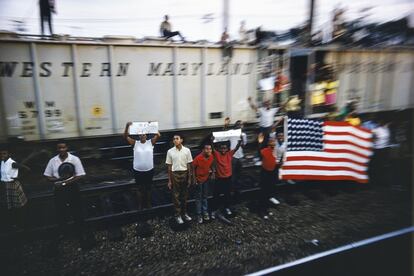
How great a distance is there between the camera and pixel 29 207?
6.31 m

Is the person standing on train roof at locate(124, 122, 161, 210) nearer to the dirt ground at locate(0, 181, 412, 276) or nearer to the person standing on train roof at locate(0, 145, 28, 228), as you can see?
the dirt ground at locate(0, 181, 412, 276)

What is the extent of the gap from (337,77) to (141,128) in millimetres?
7381

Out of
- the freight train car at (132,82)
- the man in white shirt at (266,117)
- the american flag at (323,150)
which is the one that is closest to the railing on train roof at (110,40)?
the freight train car at (132,82)

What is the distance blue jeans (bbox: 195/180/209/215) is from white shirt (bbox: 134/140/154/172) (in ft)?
3.65

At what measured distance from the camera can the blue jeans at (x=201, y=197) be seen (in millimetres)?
6363

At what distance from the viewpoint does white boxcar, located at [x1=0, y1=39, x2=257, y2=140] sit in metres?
6.81

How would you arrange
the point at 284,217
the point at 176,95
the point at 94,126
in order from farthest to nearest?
the point at 176,95, the point at 94,126, the point at 284,217

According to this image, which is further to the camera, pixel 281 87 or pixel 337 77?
pixel 337 77

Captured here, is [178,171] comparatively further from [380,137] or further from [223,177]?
[380,137]

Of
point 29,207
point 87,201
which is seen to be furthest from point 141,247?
point 29,207

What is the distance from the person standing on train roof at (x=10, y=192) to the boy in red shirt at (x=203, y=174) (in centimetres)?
323

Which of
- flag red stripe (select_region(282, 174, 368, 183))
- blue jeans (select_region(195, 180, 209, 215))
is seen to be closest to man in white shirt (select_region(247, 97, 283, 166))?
flag red stripe (select_region(282, 174, 368, 183))

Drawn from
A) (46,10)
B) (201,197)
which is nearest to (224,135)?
(201,197)

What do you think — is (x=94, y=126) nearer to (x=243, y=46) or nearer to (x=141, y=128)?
(x=141, y=128)
